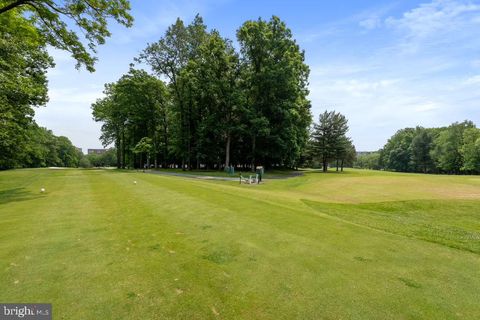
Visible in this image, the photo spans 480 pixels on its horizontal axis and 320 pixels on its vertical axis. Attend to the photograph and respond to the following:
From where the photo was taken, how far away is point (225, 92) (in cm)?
3606

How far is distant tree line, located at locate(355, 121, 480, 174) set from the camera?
61969mm

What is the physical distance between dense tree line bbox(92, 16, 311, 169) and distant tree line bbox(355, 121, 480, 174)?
49279 millimetres

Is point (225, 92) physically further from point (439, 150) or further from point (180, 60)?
point (439, 150)

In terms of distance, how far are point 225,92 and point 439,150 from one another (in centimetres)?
7159

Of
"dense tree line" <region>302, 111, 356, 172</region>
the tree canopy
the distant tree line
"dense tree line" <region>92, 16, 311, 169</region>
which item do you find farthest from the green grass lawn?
the distant tree line

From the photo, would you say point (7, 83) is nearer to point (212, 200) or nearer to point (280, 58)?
point (212, 200)

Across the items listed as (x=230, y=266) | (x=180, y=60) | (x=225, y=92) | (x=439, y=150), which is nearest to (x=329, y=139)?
(x=225, y=92)

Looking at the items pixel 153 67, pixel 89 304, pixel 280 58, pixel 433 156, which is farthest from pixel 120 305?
pixel 433 156

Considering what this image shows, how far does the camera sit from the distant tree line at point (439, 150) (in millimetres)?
61969

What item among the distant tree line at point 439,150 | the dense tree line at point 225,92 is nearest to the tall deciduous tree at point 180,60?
the dense tree line at point 225,92

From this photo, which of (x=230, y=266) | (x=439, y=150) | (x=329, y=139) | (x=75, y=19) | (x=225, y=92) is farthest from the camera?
(x=439, y=150)

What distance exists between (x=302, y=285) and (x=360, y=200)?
13.2m

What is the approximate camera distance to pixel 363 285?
12.9 feet

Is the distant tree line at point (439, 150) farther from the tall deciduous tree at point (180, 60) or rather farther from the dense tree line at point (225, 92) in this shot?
the tall deciduous tree at point (180, 60)
